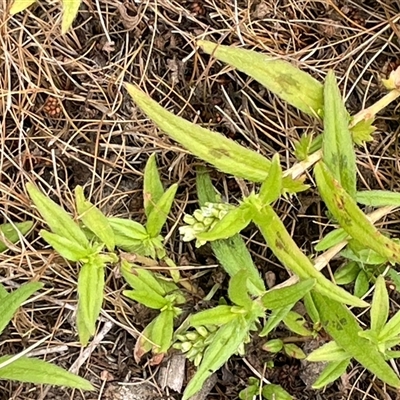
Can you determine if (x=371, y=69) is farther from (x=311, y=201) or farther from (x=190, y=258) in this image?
(x=190, y=258)

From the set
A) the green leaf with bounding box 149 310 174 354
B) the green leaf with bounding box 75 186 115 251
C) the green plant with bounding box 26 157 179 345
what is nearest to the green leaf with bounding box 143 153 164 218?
the green plant with bounding box 26 157 179 345

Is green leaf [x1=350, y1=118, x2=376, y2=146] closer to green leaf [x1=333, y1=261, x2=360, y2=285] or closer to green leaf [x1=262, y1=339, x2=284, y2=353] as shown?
green leaf [x1=333, y1=261, x2=360, y2=285]

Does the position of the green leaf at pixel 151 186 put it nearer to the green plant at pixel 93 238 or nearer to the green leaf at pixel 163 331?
the green plant at pixel 93 238

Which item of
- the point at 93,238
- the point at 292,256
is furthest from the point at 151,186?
the point at 292,256

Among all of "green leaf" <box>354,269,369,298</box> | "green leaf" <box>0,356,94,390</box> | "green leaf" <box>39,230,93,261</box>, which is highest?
"green leaf" <box>39,230,93,261</box>

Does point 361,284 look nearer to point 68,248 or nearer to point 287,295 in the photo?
point 287,295

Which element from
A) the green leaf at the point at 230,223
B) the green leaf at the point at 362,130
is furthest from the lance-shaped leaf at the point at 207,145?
the green leaf at the point at 362,130
